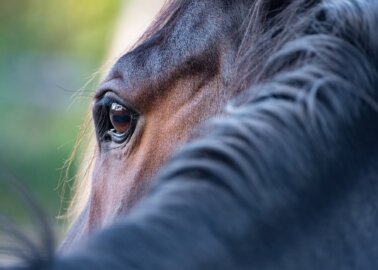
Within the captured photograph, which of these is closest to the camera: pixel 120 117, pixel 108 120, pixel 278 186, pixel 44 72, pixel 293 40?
pixel 278 186

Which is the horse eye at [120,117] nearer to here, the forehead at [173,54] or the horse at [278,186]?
the forehead at [173,54]

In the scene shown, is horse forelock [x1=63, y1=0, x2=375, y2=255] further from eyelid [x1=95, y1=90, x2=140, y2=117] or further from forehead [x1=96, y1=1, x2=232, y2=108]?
eyelid [x1=95, y1=90, x2=140, y2=117]

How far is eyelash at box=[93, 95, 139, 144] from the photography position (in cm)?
292

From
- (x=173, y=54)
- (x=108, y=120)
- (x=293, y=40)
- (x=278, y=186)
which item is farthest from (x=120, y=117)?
(x=278, y=186)

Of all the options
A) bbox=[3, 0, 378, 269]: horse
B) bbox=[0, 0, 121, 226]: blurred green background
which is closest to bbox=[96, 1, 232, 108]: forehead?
bbox=[3, 0, 378, 269]: horse

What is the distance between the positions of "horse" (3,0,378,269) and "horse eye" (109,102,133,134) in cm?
80

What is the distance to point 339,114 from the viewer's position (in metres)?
1.92

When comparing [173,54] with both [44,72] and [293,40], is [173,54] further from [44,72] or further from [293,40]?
[44,72]

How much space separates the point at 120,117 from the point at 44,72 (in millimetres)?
27134

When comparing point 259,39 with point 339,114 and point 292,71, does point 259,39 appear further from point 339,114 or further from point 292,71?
point 339,114

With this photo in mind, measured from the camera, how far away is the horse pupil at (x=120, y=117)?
2938mm

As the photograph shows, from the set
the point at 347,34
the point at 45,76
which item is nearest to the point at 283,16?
the point at 347,34

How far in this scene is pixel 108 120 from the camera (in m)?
3.08

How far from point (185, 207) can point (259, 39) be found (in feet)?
2.82
